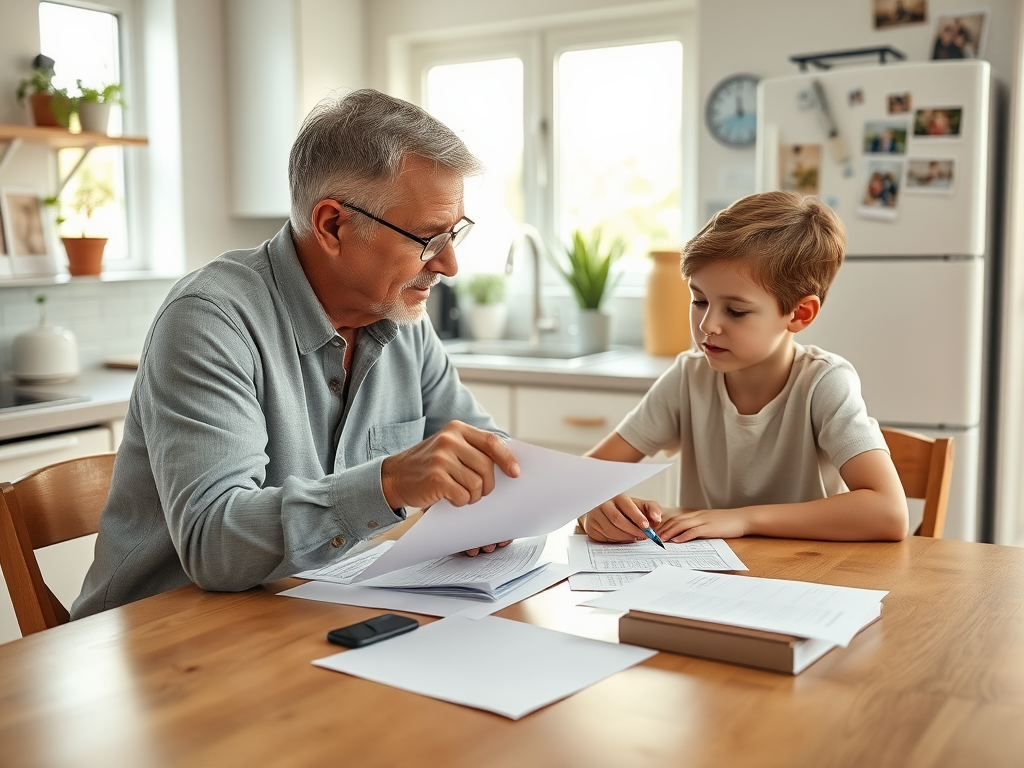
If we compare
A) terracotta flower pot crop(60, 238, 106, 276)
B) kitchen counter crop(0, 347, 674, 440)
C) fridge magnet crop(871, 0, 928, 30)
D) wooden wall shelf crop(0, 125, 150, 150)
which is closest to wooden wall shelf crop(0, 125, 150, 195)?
wooden wall shelf crop(0, 125, 150, 150)

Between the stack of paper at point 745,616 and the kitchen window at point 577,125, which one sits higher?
the kitchen window at point 577,125

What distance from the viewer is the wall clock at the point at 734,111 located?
10.6ft

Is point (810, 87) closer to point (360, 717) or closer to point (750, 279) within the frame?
point (750, 279)

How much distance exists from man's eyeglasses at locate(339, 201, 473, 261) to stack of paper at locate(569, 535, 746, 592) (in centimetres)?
48

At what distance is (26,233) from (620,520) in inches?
99.1

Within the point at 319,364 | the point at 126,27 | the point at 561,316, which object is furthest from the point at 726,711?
the point at 126,27

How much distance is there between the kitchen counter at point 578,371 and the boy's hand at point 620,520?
148 cm

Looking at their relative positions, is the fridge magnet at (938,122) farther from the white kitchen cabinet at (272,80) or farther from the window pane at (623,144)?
the white kitchen cabinet at (272,80)

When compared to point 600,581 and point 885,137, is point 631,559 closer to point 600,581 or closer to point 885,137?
point 600,581

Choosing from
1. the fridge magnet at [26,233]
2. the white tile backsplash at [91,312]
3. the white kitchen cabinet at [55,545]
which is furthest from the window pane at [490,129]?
the white kitchen cabinet at [55,545]

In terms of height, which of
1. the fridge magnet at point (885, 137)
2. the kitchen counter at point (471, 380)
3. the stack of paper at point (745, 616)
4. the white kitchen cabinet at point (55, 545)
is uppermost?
the fridge magnet at point (885, 137)

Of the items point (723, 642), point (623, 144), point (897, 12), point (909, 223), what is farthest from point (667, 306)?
point (723, 642)

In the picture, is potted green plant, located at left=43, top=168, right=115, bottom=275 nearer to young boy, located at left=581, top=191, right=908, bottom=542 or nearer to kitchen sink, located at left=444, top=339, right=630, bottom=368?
kitchen sink, located at left=444, top=339, right=630, bottom=368

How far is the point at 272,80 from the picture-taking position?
3609 mm
